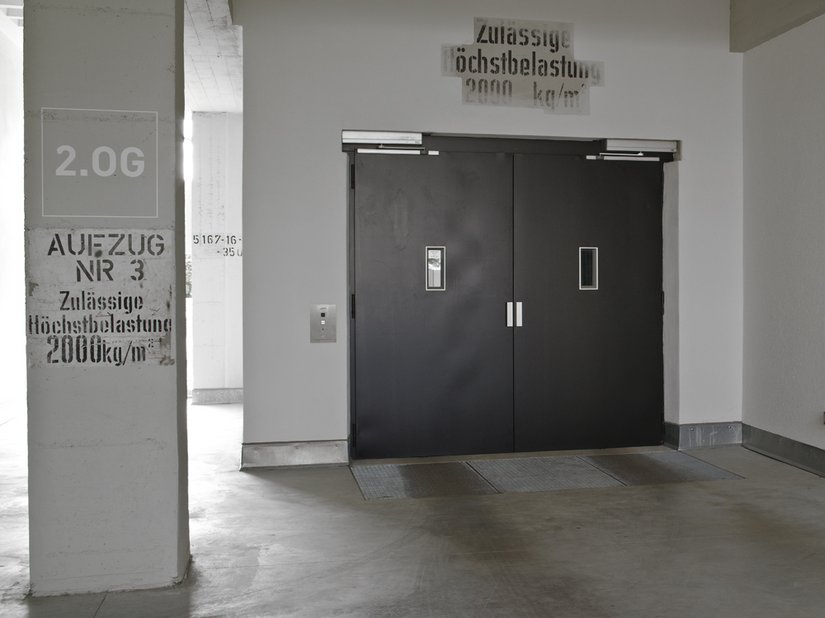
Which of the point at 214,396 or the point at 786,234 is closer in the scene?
the point at 786,234

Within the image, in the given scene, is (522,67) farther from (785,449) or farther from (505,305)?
(785,449)

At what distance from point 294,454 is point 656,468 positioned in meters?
2.71

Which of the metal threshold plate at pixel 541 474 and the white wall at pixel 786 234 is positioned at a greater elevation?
the white wall at pixel 786 234

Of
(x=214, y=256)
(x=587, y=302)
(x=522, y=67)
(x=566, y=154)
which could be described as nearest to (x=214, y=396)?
(x=214, y=256)

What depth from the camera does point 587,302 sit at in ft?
22.2

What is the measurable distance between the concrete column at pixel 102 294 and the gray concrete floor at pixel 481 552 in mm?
304

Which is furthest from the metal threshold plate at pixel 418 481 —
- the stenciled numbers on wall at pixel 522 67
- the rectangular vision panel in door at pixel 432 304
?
the stenciled numbers on wall at pixel 522 67

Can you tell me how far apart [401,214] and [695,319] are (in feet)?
8.53

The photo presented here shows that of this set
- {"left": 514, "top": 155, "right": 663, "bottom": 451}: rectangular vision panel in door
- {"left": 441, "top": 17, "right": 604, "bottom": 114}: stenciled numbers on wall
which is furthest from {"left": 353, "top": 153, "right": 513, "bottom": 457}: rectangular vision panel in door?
{"left": 441, "top": 17, "right": 604, "bottom": 114}: stenciled numbers on wall

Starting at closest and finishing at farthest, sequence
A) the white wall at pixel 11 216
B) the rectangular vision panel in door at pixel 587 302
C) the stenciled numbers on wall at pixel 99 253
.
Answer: the stenciled numbers on wall at pixel 99 253 → the rectangular vision panel in door at pixel 587 302 → the white wall at pixel 11 216

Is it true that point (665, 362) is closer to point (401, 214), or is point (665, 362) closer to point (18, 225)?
point (401, 214)

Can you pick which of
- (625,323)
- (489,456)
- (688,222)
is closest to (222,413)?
(489,456)

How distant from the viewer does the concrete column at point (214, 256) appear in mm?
9828

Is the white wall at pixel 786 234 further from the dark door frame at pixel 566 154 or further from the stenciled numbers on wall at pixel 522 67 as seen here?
the stenciled numbers on wall at pixel 522 67
